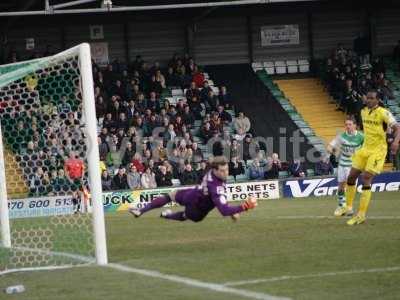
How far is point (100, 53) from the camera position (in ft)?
123

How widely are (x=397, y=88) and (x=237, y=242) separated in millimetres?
26776

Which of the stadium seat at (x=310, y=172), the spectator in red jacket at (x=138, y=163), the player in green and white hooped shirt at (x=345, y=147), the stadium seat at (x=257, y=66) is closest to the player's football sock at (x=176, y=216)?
the player in green and white hooped shirt at (x=345, y=147)

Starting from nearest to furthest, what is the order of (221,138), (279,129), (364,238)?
1. (364,238)
2. (221,138)
3. (279,129)

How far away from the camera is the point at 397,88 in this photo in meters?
38.7

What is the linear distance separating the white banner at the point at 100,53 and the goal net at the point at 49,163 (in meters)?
15.2

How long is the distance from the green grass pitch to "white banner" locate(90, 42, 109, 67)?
21.2 metres

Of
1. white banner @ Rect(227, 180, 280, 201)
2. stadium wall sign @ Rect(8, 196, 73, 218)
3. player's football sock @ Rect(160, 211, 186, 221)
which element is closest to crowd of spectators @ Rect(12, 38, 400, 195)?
white banner @ Rect(227, 180, 280, 201)

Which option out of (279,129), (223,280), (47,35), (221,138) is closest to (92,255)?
(223,280)

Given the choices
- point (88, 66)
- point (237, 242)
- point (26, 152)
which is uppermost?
point (88, 66)

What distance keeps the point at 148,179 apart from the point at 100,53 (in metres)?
10.0

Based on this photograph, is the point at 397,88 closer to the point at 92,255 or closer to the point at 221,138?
the point at 221,138

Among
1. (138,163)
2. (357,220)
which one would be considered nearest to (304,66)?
(138,163)

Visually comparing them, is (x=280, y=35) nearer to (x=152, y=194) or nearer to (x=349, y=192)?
(x=152, y=194)

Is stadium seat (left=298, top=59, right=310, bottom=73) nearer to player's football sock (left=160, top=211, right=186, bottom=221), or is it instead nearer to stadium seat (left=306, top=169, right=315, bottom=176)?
stadium seat (left=306, top=169, right=315, bottom=176)
